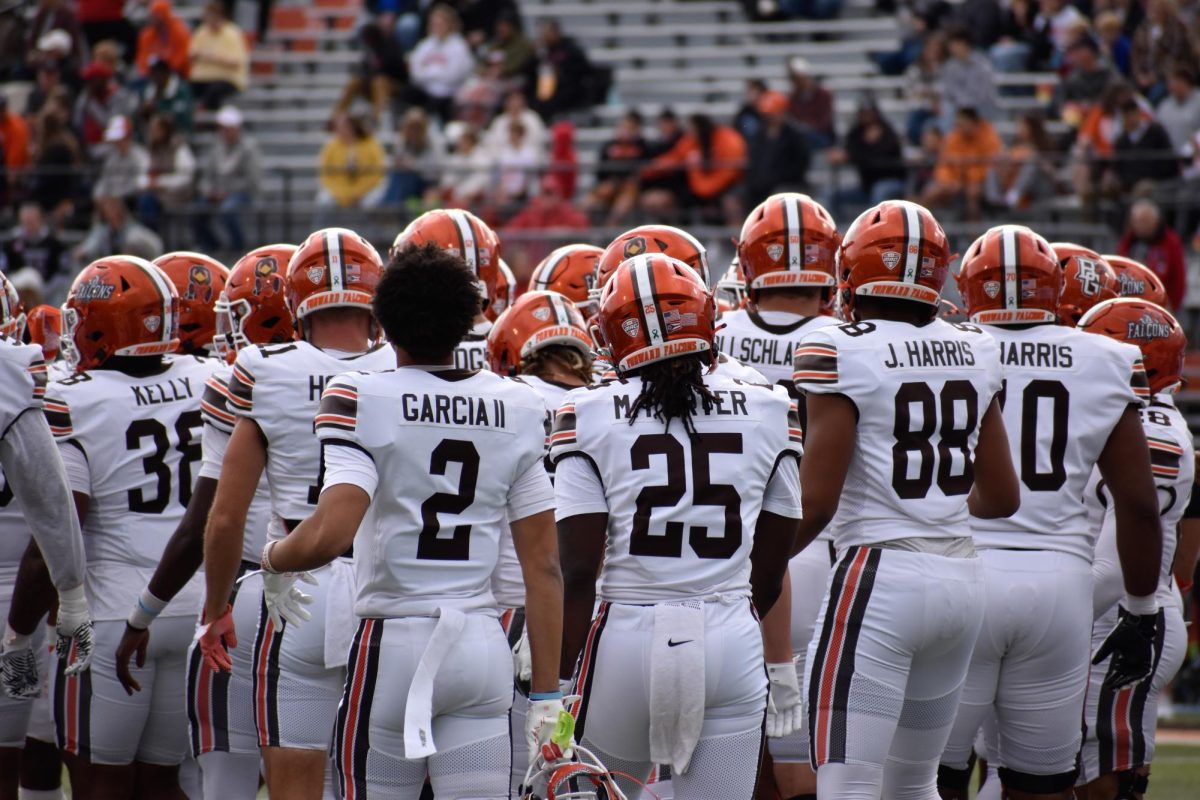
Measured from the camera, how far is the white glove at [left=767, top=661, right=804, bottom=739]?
5.30m

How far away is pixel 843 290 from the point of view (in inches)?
223

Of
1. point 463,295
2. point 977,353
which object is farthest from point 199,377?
point 977,353

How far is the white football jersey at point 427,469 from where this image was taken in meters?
4.50

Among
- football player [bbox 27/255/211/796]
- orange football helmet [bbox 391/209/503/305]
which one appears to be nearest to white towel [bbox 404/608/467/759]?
football player [bbox 27/255/211/796]

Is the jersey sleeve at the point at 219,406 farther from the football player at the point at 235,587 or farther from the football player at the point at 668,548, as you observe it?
the football player at the point at 668,548

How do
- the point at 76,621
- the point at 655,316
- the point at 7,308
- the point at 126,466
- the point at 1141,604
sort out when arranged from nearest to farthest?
the point at 655,316 → the point at 76,621 → the point at 7,308 → the point at 126,466 → the point at 1141,604

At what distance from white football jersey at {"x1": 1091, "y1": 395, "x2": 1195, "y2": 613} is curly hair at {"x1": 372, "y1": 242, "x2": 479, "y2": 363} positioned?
2.83m

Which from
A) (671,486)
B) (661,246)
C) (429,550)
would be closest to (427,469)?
(429,550)

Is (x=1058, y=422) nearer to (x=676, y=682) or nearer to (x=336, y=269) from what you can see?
(x=676, y=682)

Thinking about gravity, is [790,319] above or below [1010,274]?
below

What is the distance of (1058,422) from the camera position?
5.87 m

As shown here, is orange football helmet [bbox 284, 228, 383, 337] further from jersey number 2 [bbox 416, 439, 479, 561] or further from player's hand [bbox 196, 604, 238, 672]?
jersey number 2 [bbox 416, 439, 479, 561]

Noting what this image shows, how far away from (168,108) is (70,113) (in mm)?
1257

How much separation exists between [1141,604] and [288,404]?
10.1ft
